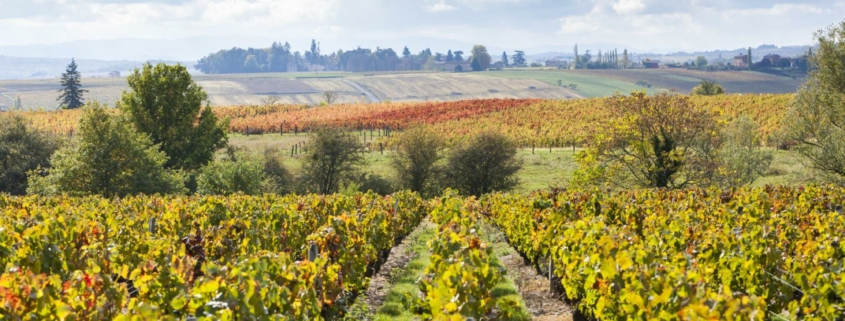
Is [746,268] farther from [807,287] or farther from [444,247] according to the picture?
[444,247]

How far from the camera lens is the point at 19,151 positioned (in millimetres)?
39938

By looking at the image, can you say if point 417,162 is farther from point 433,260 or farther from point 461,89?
point 461,89

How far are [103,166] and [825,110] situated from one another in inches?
1248

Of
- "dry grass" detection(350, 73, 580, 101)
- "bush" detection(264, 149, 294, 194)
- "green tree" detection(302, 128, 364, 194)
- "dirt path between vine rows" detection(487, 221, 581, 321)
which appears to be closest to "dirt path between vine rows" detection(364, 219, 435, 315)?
"dirt path between vine rows" detection(487, 221, 581, 321)

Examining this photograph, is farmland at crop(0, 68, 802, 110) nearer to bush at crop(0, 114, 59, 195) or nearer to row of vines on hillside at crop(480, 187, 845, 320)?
bush at crop(0, 114, 59, 195)

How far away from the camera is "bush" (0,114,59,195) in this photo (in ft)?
128

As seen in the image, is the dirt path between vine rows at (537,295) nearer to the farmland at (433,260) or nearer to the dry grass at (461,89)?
the farmland at (433,260)

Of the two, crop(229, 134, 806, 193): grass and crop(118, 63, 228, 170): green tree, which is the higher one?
crop(118, 63, 228, 170): green tree

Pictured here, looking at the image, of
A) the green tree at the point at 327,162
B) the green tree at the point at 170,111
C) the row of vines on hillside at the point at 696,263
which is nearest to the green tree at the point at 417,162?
the green tree at the point at 327,162

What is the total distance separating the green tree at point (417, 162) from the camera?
146 feet

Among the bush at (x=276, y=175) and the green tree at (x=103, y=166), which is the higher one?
the green tree at (x=103, y=166)

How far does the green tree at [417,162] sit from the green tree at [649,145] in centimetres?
1371

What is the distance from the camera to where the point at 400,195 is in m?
22.3

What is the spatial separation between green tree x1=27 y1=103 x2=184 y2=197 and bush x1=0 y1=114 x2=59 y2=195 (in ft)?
20.1
